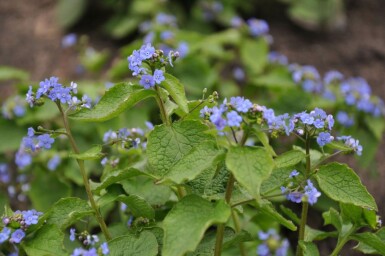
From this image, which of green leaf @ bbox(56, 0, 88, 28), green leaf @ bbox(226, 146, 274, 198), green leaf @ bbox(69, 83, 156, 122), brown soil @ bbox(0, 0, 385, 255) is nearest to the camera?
green leaf @ bbox(226, 146, 274, 198)

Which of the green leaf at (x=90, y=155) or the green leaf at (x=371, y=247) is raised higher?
the green leaf at (x=90, y=155)

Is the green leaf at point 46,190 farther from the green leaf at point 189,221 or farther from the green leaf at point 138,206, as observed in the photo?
the green leaf at point 189,221

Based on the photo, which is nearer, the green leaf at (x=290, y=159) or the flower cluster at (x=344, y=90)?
the green leaf at (x=290, y=159)

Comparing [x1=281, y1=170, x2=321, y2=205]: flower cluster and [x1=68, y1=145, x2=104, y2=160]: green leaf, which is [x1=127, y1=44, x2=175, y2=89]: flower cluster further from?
[x1=281, y1=170, x2=321, y2=205]: flower cluster

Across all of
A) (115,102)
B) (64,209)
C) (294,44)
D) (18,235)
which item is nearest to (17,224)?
(18,235)

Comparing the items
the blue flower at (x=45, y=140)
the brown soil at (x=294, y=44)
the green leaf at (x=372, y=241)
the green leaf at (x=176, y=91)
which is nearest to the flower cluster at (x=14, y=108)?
the brown soil at (x=294, y=44)

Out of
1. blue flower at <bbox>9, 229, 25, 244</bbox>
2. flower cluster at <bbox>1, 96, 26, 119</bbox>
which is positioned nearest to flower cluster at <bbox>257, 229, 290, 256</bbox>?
blue flower at <bbox>9, 229, 25, 244</bbox>

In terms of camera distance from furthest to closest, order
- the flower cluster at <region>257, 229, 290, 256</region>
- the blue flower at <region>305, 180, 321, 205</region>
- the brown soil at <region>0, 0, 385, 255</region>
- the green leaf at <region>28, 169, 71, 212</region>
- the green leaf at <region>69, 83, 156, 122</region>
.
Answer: the brown soil at <region>0, 0, 385, 255</region>, the green leaf at <region>28, 169, 71, 212</region>, the flower cluster at <region>257, 229, 290, 256</region>, the green leaf at <region>69, 83, 156, 122</region>, the blue flower at <region>305, 180, 321, 205</region>
